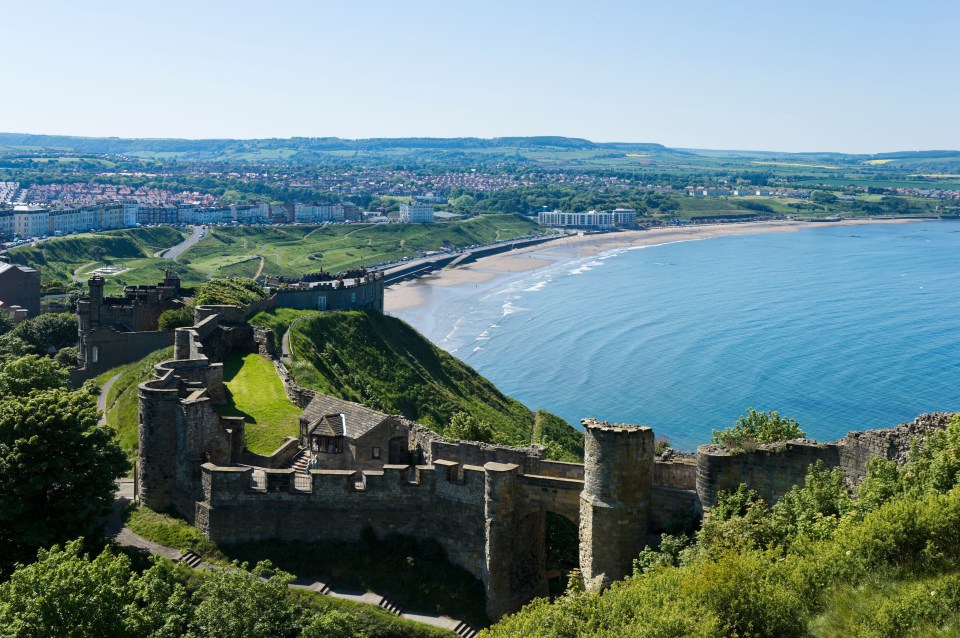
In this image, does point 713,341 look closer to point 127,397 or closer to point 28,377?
point 127,397

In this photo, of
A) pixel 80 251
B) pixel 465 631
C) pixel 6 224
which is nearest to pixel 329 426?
pixel 465 631

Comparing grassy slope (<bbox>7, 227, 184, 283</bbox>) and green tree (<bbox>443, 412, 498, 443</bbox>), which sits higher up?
green tree (<bbox>443, 412, 498, 443</bbox>)

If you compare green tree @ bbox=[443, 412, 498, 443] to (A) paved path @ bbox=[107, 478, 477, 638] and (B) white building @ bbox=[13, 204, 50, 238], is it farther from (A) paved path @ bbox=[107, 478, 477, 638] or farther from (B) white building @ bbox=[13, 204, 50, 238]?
(B) white building @ bbox=[13, 204, 50, 238]

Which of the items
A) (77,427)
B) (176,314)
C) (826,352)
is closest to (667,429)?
(826,352)

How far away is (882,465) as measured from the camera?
76.9ft

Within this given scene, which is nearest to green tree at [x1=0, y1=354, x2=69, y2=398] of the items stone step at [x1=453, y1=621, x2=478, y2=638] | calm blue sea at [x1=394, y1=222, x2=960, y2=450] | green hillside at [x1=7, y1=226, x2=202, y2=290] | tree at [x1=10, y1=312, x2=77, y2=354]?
stone step at [x1=453, y1=621, x2=478, y2=638]

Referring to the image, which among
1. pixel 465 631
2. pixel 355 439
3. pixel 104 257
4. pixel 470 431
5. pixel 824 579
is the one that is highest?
pixel 824 579

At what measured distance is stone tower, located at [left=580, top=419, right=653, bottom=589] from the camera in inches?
1041

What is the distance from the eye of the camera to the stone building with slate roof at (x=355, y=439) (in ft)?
106

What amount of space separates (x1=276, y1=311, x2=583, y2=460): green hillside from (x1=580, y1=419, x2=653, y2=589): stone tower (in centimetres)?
2725

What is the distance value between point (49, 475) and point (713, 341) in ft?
300

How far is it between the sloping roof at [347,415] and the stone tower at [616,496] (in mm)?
8245

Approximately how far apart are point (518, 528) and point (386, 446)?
19.0ft

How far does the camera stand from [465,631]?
27.7 meters
